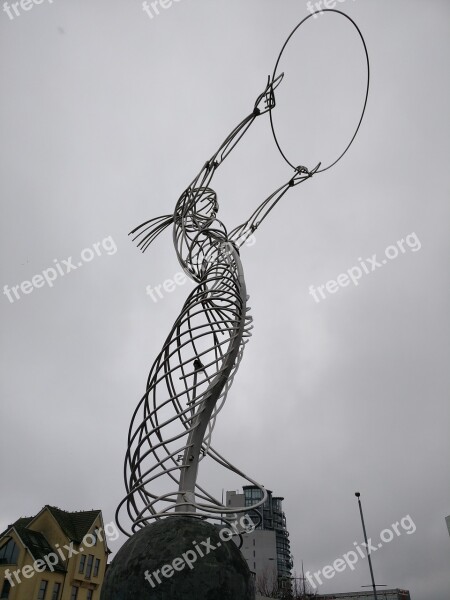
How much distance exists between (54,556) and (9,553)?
3214 millimetres

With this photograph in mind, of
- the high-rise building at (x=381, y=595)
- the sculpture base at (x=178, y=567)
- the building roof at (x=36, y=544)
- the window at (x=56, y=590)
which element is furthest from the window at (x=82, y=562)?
the high-rise building at (x=381, y=595)

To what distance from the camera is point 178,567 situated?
21.4 feet

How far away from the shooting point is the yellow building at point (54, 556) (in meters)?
34.0

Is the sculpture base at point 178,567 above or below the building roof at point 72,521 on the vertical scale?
below

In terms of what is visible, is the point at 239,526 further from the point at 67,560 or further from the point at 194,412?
the point at 67,560

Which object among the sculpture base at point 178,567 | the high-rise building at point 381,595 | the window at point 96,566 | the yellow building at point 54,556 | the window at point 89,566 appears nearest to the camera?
the sculpture base at point 178,567

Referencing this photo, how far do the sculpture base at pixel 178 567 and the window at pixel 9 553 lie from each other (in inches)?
1348

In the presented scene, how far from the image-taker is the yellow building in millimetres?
33969

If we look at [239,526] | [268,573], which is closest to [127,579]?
[239,526]

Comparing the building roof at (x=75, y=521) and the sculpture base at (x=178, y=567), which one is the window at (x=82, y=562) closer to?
the building roof at (x=75, y=521)

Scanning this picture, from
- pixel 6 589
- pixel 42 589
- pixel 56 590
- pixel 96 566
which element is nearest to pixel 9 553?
pixel 6 589

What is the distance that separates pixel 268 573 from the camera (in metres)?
79.9

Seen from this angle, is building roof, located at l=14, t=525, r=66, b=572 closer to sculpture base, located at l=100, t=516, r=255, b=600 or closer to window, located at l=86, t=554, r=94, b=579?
window, located at l=86, t=554, r=94, b=579

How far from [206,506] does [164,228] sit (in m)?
6.91
